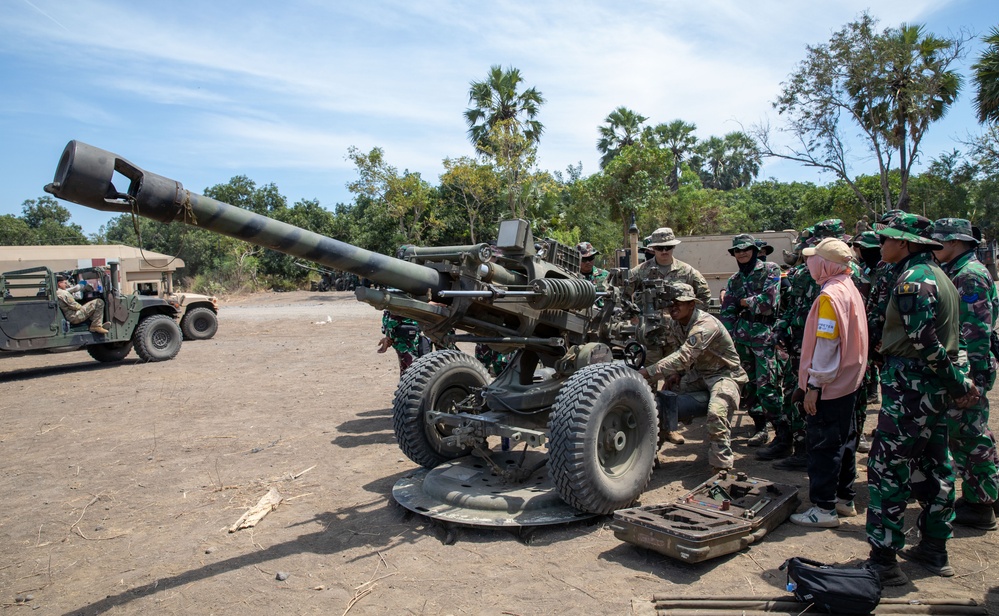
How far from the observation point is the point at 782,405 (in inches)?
259

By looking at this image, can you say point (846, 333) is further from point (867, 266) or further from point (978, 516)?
point (867, 266)

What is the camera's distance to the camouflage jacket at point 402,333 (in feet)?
27.4

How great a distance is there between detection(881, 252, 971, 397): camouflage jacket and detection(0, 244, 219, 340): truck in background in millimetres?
5054

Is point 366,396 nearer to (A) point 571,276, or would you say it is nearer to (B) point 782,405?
(A) point 571,276

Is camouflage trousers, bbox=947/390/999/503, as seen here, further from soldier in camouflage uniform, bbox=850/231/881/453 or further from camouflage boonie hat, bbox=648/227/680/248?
camouflage boonie hat, bbox=648/227/680/248

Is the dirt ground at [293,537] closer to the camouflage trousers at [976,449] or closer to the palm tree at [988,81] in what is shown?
the camouflage trousers at [976,449]

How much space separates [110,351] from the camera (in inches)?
577

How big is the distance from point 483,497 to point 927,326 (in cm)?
305

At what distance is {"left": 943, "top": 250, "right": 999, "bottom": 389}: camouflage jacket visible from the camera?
4.30 m

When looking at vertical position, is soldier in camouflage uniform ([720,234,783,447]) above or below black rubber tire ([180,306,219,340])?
above

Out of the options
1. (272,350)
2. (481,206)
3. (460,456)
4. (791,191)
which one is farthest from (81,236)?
(460,456)

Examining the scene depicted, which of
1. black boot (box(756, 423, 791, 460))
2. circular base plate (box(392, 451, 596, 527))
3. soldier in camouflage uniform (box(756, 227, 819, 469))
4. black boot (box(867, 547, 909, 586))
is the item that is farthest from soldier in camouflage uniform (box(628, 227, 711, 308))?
black boot (box(867, 547, 909, 586))

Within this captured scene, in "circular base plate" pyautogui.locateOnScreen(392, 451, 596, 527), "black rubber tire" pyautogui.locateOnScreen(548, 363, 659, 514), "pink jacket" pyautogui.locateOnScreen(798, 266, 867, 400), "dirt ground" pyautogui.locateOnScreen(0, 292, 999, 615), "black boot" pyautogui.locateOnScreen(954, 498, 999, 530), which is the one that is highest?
"pink jacket" pyautogui.locateOnScreen(798, 266, 867, 400)

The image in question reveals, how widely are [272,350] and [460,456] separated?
423 inches
